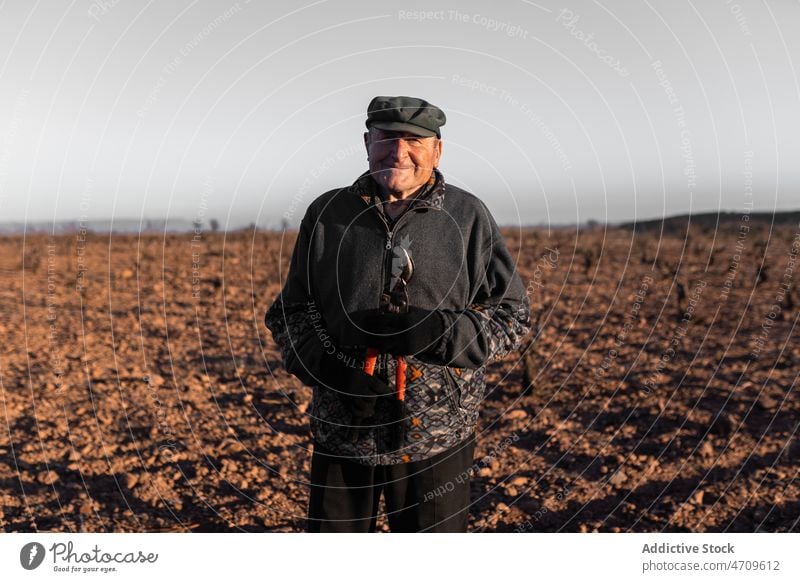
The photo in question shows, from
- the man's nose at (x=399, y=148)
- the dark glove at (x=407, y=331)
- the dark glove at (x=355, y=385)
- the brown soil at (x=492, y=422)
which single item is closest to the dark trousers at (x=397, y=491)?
the dark glove at (x=355, y=385)

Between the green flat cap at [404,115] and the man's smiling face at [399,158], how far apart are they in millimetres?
33

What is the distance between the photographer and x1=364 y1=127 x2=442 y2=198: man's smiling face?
2.34 meters

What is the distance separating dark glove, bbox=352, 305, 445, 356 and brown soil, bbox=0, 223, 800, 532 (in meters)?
2.60

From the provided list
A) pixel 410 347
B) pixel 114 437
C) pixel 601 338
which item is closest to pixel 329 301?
pixel 410 347

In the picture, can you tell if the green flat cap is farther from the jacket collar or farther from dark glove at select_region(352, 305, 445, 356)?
dark glove at select_region(352, 305, 445, 356)

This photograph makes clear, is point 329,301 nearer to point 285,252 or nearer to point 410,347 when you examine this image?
point 410,347

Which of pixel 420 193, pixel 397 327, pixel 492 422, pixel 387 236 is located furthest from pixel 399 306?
pixel 492 422

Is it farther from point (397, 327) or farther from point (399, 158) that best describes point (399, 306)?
point (399, 158)

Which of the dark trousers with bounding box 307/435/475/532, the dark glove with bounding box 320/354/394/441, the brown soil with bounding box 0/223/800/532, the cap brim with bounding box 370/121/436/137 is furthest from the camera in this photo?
the brown soil with bounding box 0/223/800/532

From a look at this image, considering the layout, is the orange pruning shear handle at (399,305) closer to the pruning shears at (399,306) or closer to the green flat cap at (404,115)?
the pruning shears at (399,306)

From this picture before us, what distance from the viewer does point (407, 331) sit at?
2.34 meters

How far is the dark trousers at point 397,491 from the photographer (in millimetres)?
2559

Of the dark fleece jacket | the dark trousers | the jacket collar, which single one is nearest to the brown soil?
the dark trousers

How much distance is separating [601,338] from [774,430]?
360cm
